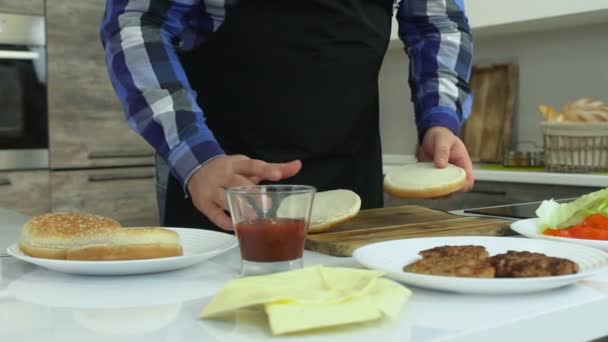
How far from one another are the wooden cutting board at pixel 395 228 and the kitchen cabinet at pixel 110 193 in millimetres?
1945

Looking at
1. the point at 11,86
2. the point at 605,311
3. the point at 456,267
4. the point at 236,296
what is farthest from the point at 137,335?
the point at 11,86

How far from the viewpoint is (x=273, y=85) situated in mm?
1378

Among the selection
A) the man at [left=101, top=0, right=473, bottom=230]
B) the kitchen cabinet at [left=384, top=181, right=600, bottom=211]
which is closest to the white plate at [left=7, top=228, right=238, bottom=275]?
the man at [left=101, top=0, right=473, bottom=230]

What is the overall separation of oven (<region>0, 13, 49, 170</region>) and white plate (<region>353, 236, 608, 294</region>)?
2.33m

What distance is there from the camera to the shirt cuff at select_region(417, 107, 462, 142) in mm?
1437

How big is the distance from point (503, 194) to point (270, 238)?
1.94 metres

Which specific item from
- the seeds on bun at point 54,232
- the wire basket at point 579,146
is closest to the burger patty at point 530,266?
the seeds on bun at point 54,232

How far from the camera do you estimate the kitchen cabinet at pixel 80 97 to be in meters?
2.97

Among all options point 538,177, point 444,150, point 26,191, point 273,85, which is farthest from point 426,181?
point 26,191

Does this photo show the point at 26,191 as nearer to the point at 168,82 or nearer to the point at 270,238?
the point at 168,82

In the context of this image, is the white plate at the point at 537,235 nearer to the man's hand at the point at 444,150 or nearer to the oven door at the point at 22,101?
the man's hand at the point at 444,150

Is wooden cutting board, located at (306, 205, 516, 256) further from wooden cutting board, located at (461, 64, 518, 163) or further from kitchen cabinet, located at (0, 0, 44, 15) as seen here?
kitchen cabinet, located at (0, 0, 44, 15)

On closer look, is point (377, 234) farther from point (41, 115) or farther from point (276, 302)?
point (41, 115)

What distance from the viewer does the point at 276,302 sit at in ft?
1.92
